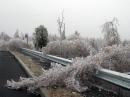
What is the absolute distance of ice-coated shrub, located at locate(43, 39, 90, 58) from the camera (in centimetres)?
2417

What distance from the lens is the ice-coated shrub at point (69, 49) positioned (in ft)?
79.3

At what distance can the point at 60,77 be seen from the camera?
10008mm

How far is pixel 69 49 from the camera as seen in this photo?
24562mm

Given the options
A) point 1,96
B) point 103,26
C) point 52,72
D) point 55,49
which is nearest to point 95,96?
point 52,72

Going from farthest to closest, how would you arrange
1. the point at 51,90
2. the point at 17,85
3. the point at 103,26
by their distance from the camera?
the point at 103,26
the point at 17,85
the point at 51,90

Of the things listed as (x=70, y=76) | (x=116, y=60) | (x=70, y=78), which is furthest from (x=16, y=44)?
(x=70, y=78)

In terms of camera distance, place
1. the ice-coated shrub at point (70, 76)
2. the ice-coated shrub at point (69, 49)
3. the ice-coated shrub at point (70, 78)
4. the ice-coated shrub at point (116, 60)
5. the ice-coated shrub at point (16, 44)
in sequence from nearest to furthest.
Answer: the ice-coated shrub at point (70, 78) < the ice-coated shrub at point (70, 76) < the ice-coated shrub at point (116, 60) < the ice-coated shrub at point (69, 49) < the ice-coated shrub at point (16, 44)

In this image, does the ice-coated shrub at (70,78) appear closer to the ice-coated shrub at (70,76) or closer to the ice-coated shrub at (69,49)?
the ice-coated shrub at (70,76)

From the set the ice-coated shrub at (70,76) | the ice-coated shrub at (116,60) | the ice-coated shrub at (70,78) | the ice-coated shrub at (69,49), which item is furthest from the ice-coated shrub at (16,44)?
the ice-coated shrub at (70,76)

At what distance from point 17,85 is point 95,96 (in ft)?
11.4

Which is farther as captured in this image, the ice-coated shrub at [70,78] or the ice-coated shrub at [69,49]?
the ice-coated shrub at [69,49]

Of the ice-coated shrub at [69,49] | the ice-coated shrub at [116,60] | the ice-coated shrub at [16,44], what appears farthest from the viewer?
the ice-coated shrub at [16,44]

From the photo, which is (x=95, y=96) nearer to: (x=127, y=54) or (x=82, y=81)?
(x=82, y=81)

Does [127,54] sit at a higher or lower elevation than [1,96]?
higher
